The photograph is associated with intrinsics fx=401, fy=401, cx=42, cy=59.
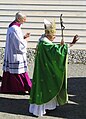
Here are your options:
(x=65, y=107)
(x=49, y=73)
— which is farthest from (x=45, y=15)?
(x=49, y=73)

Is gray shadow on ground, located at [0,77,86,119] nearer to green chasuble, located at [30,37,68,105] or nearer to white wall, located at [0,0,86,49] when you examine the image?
green chasuble, located at [30,37,68,105]

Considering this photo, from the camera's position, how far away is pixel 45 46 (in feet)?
20.9

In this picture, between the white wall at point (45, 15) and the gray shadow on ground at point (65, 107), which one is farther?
the white wall at point (45, 15)

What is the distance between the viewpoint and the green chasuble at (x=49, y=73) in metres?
6.35

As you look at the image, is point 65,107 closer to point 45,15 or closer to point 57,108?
point 57,108

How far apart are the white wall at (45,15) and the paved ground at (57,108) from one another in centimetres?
336

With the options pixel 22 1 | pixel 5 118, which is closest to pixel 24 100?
pixel 5 118

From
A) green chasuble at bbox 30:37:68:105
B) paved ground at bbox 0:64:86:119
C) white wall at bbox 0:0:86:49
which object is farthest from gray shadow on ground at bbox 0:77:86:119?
white wall at bbox 0:0:86:49

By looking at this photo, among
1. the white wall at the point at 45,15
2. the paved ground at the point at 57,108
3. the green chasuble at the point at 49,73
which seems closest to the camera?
the green chasuble at the point at 49,73

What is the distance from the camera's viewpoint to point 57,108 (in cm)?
708

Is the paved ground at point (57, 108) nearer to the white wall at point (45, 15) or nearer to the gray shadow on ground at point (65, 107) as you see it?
the gray shadow on ground at point (65, 107)

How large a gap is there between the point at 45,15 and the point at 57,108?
6.07 m

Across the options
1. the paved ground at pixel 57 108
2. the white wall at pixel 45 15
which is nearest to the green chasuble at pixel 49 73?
the paved ground at pixel 57 108

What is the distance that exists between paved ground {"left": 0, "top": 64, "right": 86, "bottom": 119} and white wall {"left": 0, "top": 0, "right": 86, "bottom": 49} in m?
3.36
